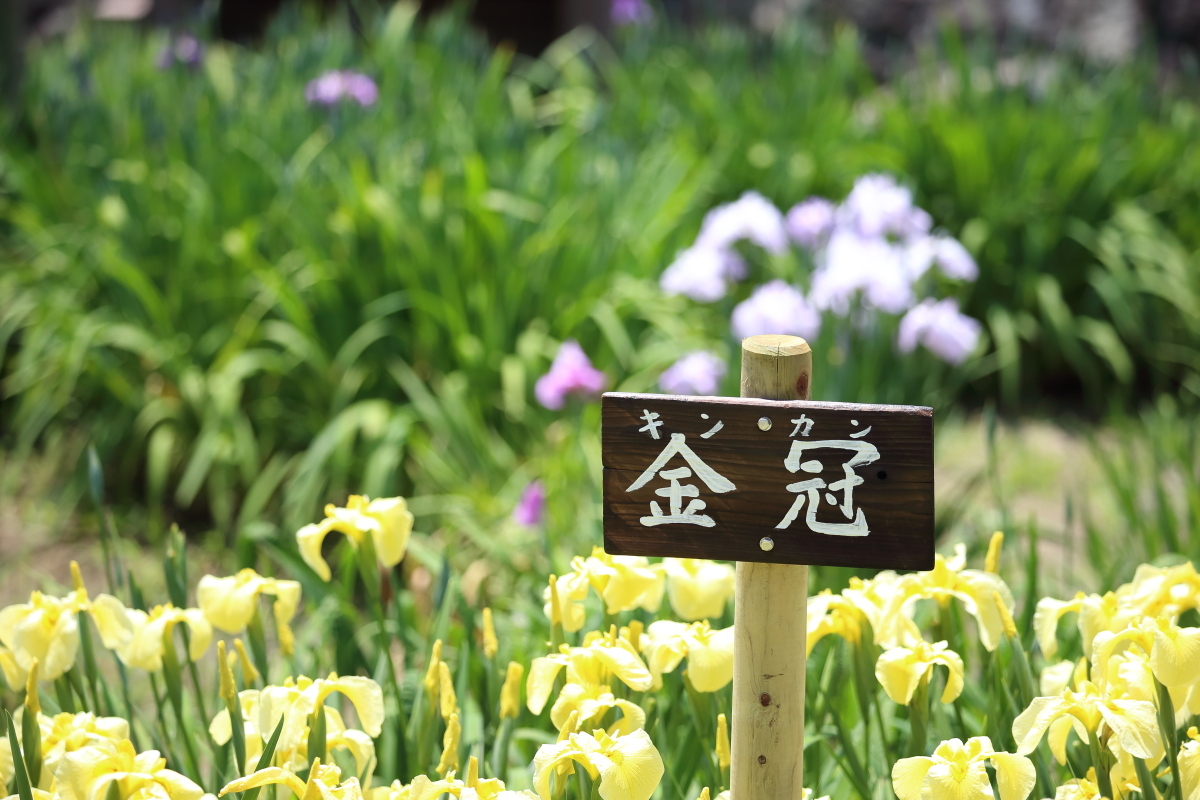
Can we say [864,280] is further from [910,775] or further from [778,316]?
[910,775]

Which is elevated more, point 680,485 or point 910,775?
point 680,485

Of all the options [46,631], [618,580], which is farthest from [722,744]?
[46,631]

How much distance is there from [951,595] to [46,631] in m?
0.97

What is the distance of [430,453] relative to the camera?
2.82 m

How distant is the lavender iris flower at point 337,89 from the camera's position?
3881 millimetres

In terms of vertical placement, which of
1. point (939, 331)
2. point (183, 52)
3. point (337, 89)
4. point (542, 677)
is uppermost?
point (183, 52)

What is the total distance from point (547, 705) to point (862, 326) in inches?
56.9

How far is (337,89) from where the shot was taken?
3.90 meters

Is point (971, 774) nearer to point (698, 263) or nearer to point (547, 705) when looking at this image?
point (547, 705)

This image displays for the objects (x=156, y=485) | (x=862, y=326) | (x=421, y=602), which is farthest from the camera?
(x=156, y=485)

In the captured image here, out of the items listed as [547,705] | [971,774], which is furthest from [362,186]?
[971,774]

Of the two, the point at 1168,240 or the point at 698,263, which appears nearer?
the point at 698,263

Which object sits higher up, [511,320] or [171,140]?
[171,140]

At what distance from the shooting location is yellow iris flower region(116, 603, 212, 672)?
4.18ft
